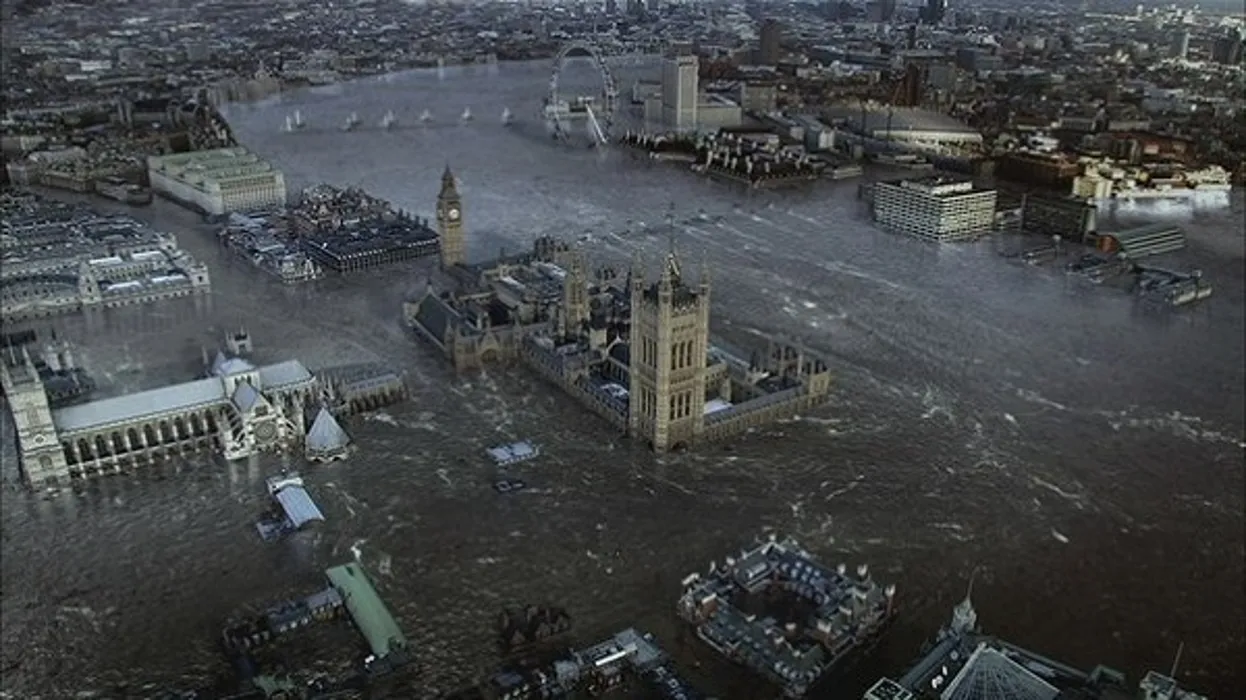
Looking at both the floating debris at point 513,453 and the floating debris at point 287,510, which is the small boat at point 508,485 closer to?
A: the floating debris at point 513,453

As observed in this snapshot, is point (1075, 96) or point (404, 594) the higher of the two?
point (1075, 96)

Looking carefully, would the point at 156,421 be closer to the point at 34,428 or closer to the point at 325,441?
the point at 34,428

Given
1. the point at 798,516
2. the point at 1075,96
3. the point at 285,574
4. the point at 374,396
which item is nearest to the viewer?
the point at 285,574

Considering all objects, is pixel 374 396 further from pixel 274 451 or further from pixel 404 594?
pixel 404 594

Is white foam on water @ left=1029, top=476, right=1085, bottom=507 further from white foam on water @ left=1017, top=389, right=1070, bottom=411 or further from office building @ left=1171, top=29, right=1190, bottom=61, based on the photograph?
office building @ left=1171, top=29, right=1190, bottom=61

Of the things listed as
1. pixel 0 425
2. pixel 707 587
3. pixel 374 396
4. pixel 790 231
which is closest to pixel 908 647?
pixel 707 587

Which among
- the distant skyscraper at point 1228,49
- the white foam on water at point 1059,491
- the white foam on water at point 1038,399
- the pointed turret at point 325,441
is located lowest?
the white foam on water at point 1059,491

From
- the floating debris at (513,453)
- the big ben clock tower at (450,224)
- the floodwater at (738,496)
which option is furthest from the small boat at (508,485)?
the big ben clock tower at (450,224)
